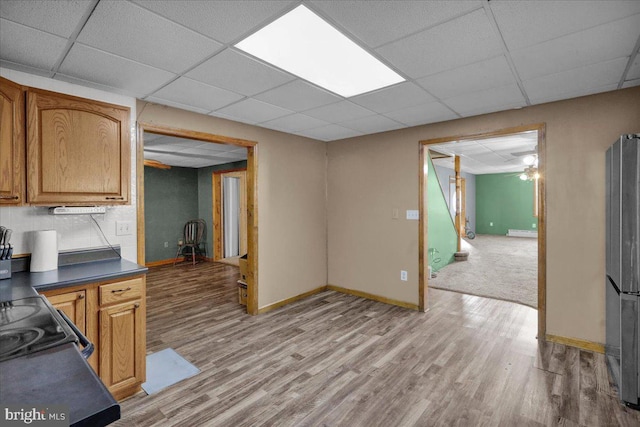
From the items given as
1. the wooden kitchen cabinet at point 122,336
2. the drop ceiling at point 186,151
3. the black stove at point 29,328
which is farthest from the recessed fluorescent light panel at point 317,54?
the drop ceiling at point 186,151

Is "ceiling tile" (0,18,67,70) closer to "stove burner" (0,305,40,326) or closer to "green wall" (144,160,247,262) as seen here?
"stove burner" (0,305,40,326)

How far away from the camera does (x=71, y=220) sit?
99.4 inches

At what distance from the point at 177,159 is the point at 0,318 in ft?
17.9

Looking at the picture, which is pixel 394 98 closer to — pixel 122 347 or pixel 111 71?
pixel 111 71

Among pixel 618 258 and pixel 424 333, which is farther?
pixel 424 333

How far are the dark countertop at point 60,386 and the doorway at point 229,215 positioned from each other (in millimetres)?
6163

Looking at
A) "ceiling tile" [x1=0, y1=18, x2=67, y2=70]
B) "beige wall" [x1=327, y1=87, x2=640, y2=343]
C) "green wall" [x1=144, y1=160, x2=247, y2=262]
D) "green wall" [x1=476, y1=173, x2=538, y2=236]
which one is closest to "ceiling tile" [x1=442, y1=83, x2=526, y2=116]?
"beige wall" [x1=327, y1=87, x2=640, y2=343]

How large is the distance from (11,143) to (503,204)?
1314cm

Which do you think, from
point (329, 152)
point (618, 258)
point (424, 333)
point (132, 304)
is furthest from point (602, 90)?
point (132, 304)

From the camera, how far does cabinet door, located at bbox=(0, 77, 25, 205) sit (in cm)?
192

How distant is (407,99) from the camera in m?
2.91

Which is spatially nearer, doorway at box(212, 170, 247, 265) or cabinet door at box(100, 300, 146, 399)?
cabinet door at box(100, 300, 146, 399)

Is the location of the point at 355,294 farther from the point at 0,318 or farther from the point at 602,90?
the point at 0,318

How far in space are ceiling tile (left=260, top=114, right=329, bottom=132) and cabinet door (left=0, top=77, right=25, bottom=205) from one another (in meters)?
2.18
